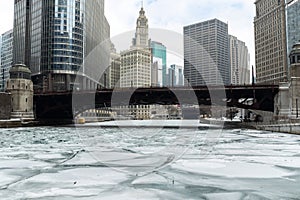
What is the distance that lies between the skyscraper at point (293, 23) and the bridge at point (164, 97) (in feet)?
319

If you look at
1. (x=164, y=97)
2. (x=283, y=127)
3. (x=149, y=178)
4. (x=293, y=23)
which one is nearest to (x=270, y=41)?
(x=293, y=23)

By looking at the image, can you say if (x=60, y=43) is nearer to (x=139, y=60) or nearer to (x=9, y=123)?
(x=9, y=123)

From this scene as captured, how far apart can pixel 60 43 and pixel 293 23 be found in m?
119

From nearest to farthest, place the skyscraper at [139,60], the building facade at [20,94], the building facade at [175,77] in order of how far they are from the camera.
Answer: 1. the skyscraper at [139,60]
2. the building facade at [175,77]
3. the building facade at [20,94]

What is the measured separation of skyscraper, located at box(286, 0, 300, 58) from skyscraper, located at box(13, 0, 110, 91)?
95188 mm

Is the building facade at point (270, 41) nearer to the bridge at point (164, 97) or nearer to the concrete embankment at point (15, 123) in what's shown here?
the bridge at point (164, 97)

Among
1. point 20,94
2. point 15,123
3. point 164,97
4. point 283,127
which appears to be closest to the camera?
point 283,127

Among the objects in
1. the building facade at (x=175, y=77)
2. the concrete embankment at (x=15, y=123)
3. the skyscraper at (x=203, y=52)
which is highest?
the skyscraper at (x=203, y=52)

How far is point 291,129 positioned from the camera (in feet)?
139

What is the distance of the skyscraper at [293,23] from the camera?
14950 centimetres

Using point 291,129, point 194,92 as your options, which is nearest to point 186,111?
point 194,92

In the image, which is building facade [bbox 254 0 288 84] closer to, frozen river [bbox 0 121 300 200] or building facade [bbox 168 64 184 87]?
building facade [bbox 168 64 184 87]

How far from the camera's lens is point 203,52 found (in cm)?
6725

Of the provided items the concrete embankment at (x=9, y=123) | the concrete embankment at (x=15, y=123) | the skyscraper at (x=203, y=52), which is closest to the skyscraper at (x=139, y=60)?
the skyscraper at (x=203, y=52)
